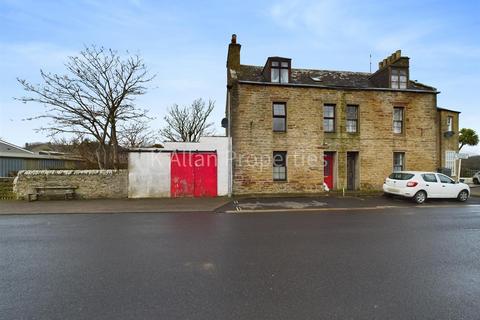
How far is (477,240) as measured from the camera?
6.32 metres

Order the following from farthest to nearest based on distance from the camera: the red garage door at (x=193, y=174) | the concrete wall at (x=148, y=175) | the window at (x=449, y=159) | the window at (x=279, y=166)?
the window at (x=449, y=159)
the window at (x=279, y=166)
the red garage door at (x=193, y=174)
the concrete wall at (x=148, y=175)

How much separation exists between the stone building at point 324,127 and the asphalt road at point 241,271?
770 centimetres

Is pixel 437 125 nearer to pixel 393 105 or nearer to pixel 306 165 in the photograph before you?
pixel 393 105

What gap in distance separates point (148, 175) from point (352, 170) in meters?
12.4

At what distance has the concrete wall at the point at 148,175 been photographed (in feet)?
45.8

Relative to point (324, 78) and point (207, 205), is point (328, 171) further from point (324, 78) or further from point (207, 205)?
point (207, 205)

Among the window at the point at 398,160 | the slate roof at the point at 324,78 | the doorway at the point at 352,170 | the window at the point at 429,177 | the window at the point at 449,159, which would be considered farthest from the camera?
the window at the point at 449,159

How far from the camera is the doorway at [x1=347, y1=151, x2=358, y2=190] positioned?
1664cm

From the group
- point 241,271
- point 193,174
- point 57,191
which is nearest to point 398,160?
point 193,174

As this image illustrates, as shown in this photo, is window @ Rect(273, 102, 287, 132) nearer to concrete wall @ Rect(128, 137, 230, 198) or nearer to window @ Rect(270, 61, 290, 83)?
window @ Rect(270, 61, 290, 83)

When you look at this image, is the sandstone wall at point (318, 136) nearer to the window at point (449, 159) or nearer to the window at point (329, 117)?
the window at point (329, 117)

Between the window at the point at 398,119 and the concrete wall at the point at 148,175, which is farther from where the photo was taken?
the window at the point at 398,119

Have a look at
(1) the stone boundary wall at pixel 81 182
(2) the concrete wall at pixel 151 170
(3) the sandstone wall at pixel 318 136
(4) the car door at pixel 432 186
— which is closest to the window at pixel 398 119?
(3) the sandstone wall at pixel 318 136

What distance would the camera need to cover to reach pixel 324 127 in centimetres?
1633
